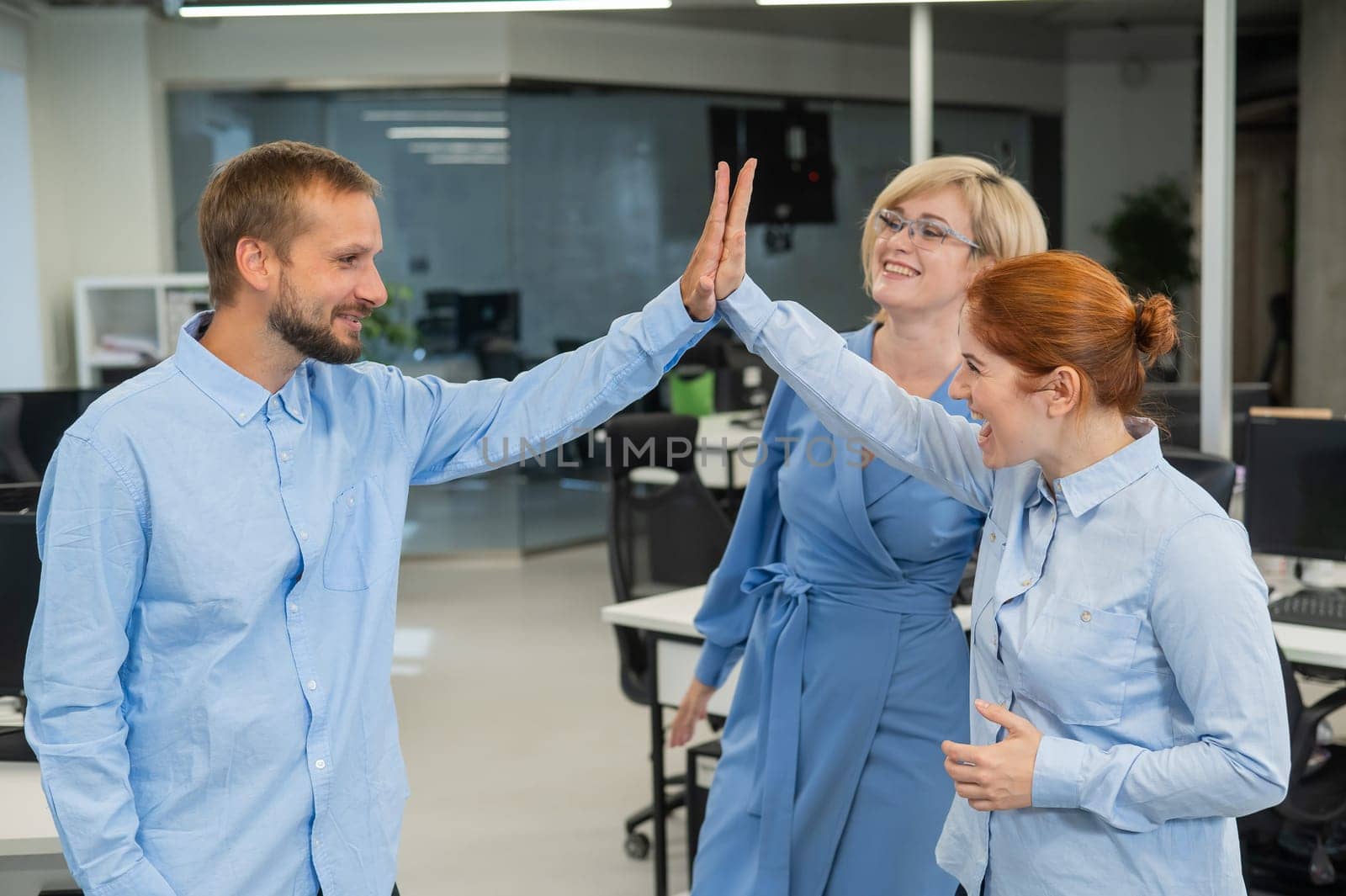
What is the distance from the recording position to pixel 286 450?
4.91 ft

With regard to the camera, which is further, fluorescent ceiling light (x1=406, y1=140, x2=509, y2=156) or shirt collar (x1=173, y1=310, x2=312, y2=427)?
fluorescent ceiling light (x1=406, y1=140, x2=509, y2=156)

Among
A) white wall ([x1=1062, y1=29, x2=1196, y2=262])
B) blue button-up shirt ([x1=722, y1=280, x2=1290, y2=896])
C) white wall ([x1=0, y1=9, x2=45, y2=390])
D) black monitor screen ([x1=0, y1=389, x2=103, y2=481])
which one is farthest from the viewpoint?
white wall ([x1=1062, y1=29, x2=1196, y2=262])

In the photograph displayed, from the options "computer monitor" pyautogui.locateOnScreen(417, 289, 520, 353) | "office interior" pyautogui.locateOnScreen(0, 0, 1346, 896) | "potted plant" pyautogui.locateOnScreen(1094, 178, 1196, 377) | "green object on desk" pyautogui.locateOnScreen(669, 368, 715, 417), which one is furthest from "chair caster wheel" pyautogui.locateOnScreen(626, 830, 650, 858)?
"potted plant" pyautogui.locateOnScreen(1094, 178, 1196, 377)

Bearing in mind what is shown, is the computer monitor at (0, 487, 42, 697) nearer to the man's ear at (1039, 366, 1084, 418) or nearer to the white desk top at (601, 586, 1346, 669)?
the white desk top at (601, 586, 1346, 669)

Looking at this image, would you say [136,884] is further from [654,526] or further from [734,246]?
[654,526]

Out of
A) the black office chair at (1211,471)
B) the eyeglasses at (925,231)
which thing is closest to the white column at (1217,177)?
the black office chair at (1211,471)

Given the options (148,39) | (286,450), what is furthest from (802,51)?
(286,450)

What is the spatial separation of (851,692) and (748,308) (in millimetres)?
706

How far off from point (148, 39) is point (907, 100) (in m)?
5.03

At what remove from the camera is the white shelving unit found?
23.5ft

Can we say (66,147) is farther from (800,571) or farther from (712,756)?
(800,571)

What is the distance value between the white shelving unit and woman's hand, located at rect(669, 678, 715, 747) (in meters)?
5.43

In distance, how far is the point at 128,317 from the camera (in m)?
7.53

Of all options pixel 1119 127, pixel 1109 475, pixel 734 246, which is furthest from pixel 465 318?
pixel 1109 475
